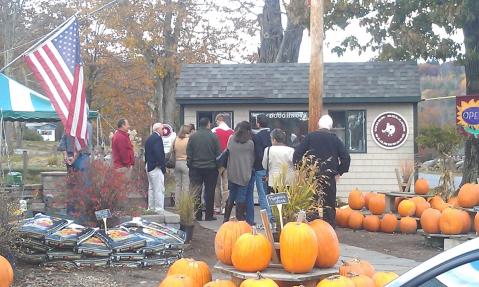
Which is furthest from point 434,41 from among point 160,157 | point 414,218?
point 160,157

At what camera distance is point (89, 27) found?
1427 inches

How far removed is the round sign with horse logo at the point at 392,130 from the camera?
1739 centimetres

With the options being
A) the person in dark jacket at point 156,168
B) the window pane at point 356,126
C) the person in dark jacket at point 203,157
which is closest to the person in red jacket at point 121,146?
the person in dark jacket at point 156,168

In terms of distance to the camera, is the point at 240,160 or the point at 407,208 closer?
the point at 240,160

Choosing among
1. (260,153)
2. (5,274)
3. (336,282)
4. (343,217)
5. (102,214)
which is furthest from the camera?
(343,217)

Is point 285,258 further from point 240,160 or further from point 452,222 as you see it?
point 240,160

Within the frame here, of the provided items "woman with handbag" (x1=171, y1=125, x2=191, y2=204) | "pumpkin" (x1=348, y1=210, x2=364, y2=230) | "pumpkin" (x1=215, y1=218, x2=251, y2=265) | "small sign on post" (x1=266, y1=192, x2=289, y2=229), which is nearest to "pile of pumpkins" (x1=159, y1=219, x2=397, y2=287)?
"pumpkin" (x1=215, y1=218, x2=251, y2=265)

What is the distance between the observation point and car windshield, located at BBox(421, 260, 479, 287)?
8.57 feet

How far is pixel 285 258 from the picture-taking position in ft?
19.7

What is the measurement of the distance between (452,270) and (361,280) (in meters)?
3.28

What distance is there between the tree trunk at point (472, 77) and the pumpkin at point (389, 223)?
3879 millimetres

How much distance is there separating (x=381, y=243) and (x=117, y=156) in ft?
15.5

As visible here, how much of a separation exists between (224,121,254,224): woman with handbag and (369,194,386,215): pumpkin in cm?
281

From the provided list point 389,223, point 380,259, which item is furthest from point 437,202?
point 380,259
